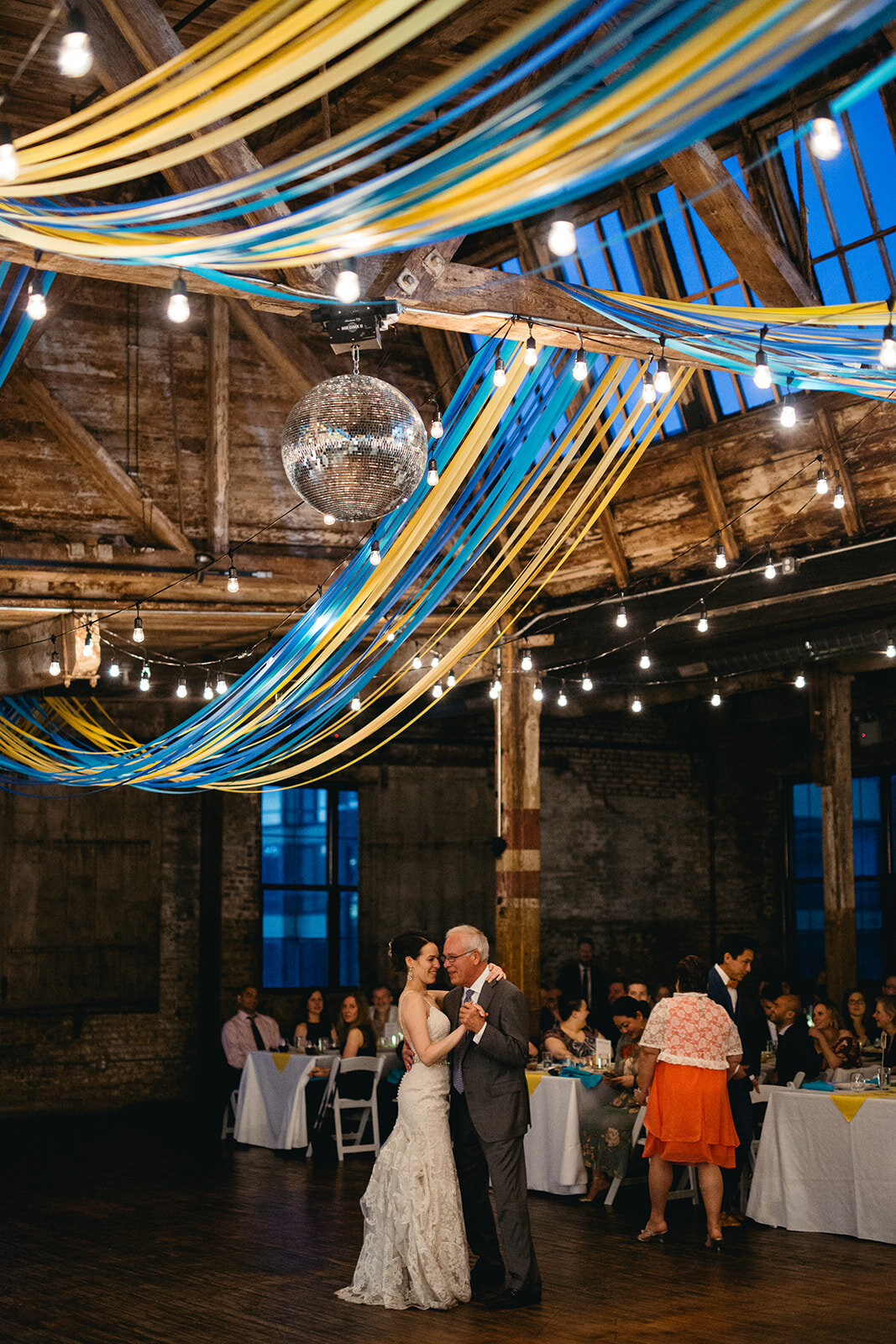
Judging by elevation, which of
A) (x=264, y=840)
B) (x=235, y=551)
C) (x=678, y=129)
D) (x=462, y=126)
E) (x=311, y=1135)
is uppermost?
(x=462, y=126)

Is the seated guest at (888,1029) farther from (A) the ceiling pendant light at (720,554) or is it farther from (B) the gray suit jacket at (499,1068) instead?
(B) the gray suit jacket at (499,1068)

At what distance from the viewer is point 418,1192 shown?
5566 mm

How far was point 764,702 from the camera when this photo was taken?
53.8 feet

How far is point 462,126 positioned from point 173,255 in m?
4.07

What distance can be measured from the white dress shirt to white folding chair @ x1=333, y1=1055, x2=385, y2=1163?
1.34 meters

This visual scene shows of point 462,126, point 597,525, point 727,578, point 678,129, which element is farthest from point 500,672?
point 678,129

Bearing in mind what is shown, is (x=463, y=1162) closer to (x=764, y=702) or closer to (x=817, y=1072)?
(x=817, y=1072)

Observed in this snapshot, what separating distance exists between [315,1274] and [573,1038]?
2.90m

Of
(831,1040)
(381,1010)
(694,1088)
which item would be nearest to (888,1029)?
(831,1040)


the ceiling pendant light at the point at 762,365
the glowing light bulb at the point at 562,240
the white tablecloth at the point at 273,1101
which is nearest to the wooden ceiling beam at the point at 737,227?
the ceiling pendant light at the point at 762,365

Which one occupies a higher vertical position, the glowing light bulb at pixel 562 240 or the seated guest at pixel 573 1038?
the glowing light bulb at pixel 562 240

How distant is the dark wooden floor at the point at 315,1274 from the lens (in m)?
5.41

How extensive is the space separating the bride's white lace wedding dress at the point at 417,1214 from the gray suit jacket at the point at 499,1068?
126 millimetres

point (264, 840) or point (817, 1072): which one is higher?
point (264, 840)
